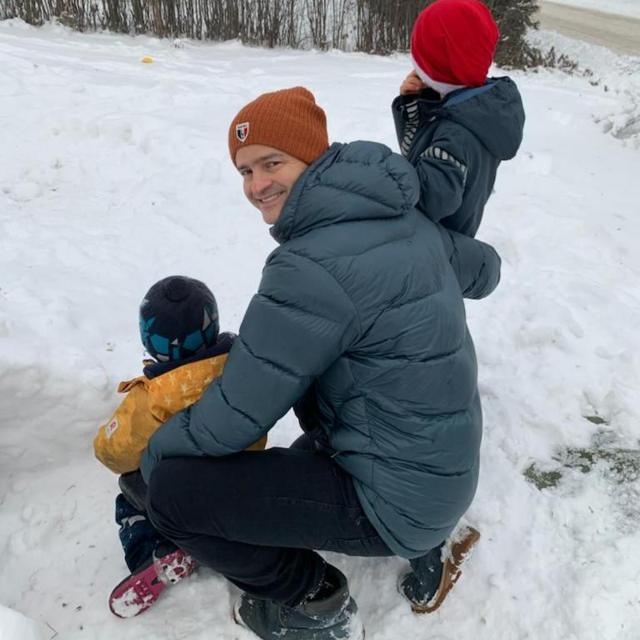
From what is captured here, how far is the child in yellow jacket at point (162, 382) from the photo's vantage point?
1.66m

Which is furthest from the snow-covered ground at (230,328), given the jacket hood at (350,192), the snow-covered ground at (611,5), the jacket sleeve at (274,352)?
the snow-covered ground at (611,5)

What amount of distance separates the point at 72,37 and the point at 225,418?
7.51 meters

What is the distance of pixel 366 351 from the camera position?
4.61ft

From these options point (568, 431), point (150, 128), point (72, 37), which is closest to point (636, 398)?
point (568, 431)

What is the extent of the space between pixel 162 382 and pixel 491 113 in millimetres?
1366

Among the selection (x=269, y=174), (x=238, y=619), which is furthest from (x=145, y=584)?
(x=269, y=174)

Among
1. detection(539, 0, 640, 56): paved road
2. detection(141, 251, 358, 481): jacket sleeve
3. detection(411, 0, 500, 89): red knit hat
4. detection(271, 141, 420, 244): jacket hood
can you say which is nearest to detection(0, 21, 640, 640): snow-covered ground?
detection(141, 251, 358, 481): jacket sleeve

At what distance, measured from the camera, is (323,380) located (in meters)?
1.50

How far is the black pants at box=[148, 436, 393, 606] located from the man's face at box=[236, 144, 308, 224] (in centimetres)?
63

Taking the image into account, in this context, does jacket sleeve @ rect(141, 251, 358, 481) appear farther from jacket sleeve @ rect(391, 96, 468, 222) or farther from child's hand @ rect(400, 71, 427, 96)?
child's hand @ rect(400, 71, 427, 96)

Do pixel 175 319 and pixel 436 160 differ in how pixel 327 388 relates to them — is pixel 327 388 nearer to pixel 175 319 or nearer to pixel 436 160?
pixel 175 319

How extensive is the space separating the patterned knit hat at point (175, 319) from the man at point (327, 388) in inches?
8.5

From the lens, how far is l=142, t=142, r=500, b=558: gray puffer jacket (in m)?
1.36

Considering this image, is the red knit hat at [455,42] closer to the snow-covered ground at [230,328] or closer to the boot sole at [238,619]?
the snow-covered ground at [230,328]
